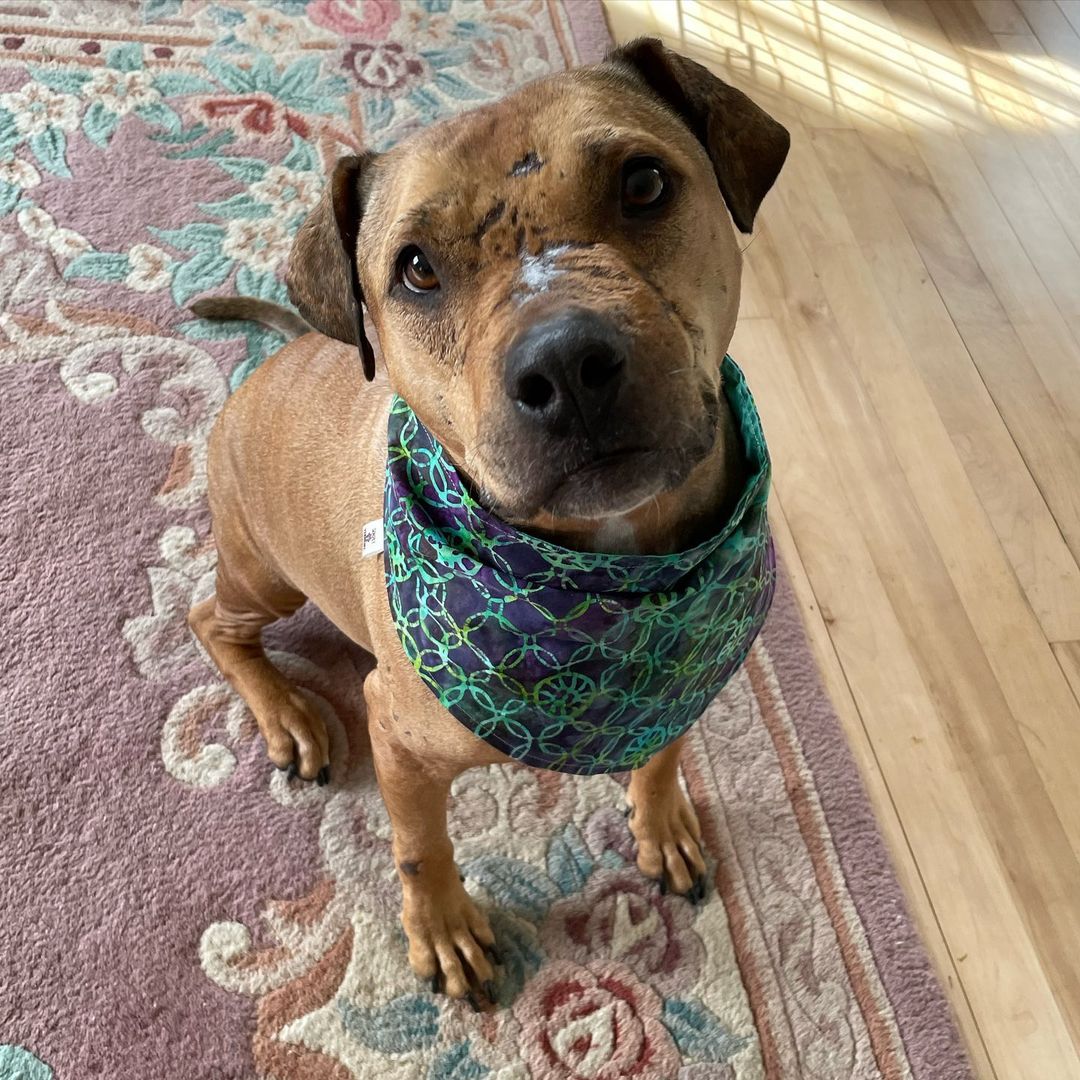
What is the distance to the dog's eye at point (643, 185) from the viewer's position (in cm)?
130

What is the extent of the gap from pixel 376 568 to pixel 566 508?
0.55 metres

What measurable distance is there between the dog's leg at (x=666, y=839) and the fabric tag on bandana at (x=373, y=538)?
77cm

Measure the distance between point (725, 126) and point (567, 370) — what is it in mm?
582

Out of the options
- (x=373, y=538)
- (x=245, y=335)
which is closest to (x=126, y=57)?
(x=245, y=335)

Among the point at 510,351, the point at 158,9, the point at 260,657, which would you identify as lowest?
the point at 260,657

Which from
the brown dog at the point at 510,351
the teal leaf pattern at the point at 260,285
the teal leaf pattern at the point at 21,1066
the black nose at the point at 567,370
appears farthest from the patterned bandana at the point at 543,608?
the teal leaf pattern at the point at 260,285

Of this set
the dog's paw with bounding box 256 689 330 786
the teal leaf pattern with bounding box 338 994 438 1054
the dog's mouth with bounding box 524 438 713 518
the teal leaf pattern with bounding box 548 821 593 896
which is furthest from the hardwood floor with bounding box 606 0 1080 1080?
the dog's mouth with bounding box 524 438 713 518

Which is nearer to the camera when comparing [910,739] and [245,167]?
[910,739]

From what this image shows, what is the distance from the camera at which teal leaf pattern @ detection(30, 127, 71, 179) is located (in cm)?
312

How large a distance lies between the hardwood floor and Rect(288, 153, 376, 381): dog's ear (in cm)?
146

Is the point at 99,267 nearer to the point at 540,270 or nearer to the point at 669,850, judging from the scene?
the point at 540,270

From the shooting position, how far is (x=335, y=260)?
59.6 inches

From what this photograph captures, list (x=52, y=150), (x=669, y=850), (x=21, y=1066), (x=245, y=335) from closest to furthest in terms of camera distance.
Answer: (x=21, y=1066), (x=669, y=850), (x=245, y=335), (x=52, y=150)

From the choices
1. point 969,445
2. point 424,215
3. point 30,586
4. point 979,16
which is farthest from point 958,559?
point 979,16
